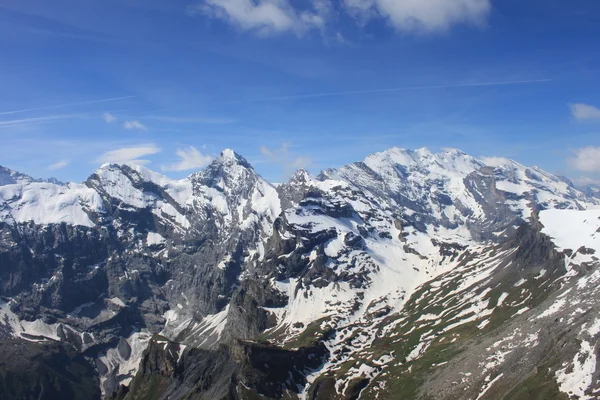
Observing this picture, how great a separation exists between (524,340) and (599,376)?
145 feet

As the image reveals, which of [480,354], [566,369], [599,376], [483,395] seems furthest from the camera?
[480,354]

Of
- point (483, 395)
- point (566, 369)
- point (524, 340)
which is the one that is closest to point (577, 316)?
point (524, 340)

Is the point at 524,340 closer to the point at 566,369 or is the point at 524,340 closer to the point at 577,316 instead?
the point at 577,316

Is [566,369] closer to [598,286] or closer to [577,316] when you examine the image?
[577,316]

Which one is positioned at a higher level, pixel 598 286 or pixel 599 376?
pixel 598 286

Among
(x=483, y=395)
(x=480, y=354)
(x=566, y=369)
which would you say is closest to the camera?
(x=566, y=369)

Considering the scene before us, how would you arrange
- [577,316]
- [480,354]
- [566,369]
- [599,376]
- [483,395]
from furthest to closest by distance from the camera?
[480,354] → [577,316] → [483,395] → [566,369] → [599,376]

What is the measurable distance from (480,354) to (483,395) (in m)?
29.6

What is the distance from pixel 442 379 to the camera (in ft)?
648

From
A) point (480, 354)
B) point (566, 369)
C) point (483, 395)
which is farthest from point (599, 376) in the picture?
point (480, 354)

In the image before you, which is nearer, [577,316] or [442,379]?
[577,316]

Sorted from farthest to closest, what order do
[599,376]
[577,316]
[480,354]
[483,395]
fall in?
[480,354] → [577,316] → [483,395] → [599,376]

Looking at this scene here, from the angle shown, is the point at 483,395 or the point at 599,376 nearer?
the point at 599,376

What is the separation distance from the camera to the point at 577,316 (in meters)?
183
